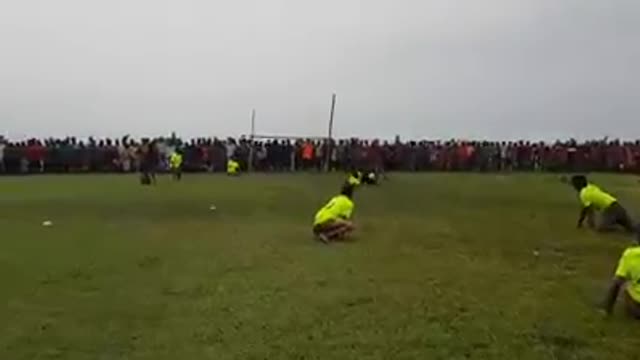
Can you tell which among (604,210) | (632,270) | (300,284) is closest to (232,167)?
(604,210)

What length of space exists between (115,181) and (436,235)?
26162 millimetres

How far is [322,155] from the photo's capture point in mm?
57844

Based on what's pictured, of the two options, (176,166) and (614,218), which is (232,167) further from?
(614,218)

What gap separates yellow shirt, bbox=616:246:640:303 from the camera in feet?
42.3

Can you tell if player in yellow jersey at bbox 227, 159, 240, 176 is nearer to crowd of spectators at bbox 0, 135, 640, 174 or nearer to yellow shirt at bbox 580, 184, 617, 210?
crowd of spectators at bbox 0, 135, 640, 174

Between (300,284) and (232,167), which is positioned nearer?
(300,284)

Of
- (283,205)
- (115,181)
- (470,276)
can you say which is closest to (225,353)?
(470,276)

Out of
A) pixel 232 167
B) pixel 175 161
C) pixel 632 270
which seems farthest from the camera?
pixel 232 167

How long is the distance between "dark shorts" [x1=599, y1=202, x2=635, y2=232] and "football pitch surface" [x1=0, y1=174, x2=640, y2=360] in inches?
26.0

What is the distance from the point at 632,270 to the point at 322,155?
45.0m

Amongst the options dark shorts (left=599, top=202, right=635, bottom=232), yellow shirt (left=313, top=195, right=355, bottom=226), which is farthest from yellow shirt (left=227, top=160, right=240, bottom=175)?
yellow shirt (left=313, top=195, right=355, bottom=226)

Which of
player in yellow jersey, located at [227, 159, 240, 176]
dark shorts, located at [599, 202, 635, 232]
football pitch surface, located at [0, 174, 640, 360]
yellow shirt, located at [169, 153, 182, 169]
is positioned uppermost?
dark shorts, located at [599, 202, 635, 232]

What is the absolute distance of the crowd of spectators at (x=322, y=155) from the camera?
56750 millimetres

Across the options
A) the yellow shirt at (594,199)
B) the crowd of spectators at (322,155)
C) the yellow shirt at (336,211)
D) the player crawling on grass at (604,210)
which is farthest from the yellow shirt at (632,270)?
the crowd of spectators at (322,155)
